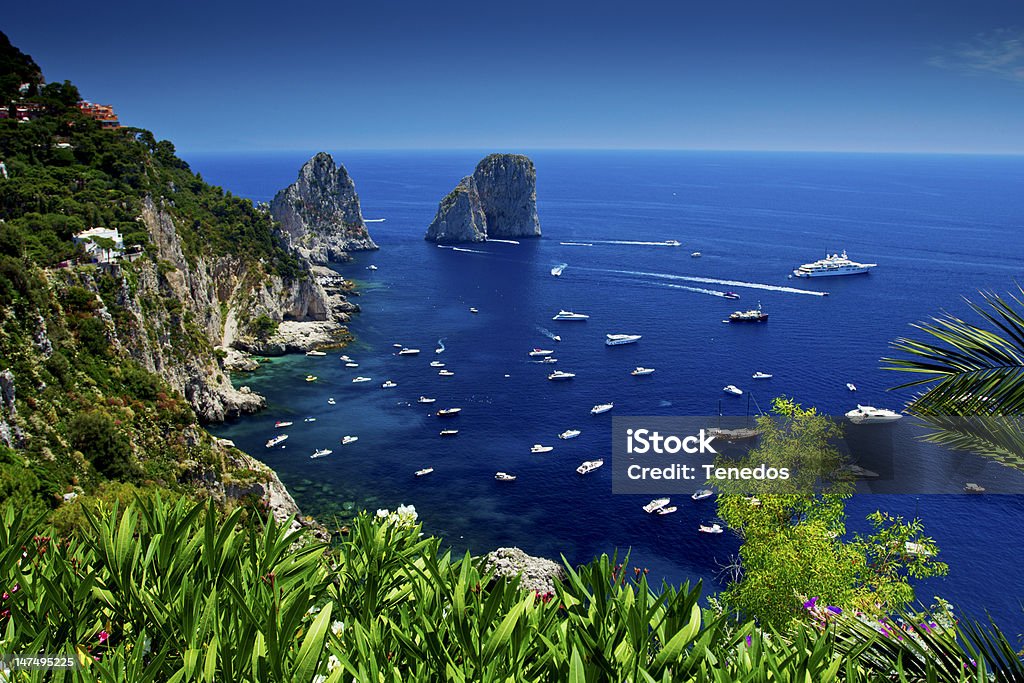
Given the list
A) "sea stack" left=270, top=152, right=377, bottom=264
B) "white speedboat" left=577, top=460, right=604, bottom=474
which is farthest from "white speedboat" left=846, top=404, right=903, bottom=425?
"sea stack" left=270, top=152, right=377, bottom=264

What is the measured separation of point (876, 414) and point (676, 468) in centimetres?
1855

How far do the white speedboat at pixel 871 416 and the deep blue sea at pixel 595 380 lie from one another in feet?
9.36

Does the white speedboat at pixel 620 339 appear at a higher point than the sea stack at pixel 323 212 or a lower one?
lower

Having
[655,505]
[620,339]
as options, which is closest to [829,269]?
[620,339]

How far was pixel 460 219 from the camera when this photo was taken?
153875 mm

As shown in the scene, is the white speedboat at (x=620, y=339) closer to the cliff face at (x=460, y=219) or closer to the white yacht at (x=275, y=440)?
the white yacht at (x=275, y=440)

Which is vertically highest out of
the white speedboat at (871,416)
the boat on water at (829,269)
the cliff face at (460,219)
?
the cliff face at (460,219)

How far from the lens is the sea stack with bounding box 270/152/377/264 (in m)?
134

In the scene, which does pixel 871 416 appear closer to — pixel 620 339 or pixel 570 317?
pixel 620 339

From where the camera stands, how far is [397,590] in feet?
35.9

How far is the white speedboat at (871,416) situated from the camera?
59.5 meters

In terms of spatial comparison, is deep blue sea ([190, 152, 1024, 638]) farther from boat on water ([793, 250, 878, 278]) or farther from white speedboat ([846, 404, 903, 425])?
boat on water ([793, 250, 878, 278])

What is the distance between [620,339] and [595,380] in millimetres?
12902

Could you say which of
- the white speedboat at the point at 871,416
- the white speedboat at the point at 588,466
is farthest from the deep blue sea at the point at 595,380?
the white speedboat at the point at 871,416
